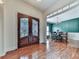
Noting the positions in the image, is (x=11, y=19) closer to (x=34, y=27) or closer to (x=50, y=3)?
(x=34, y=27)

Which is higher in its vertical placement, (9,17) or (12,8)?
(12,8)

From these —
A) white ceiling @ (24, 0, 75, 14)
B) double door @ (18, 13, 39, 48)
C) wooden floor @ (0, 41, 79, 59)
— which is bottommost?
wooden floor @ (0, 41, 79, 59)

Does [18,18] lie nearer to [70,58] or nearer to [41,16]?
[41,16]

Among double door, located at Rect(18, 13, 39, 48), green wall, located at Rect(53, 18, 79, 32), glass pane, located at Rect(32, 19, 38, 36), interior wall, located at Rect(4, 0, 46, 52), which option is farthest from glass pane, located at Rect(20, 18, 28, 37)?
green wall, located at Rect(53, 18, 79, 32)

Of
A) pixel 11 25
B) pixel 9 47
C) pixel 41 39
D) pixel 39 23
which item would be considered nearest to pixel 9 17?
pixel 11 25

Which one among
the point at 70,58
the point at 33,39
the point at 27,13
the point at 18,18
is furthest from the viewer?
the point at 33,39

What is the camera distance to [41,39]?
29.3 ft

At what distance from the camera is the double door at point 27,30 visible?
657 centimetres

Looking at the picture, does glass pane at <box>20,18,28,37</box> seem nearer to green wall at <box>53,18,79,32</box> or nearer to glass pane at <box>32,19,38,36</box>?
glass pane at <box>32,19,38,36</box>

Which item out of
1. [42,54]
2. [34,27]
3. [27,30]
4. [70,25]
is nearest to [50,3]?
[34,27]

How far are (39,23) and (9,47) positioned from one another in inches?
146

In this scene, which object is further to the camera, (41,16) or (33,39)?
(41,16)

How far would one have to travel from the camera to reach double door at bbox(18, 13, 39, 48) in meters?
6.57

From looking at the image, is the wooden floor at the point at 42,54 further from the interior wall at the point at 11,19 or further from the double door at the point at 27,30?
the double door at the point at 27,30
